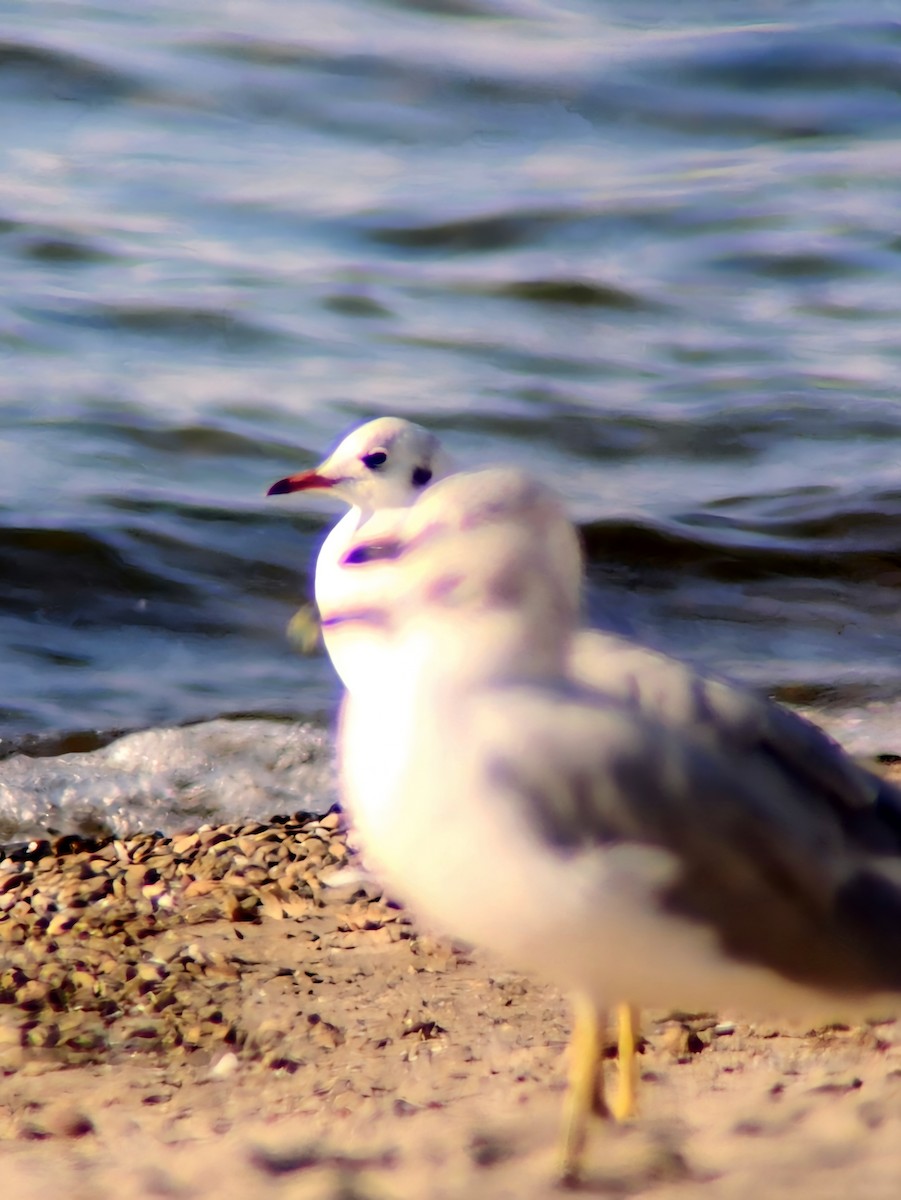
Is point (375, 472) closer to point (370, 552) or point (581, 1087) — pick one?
point (370, 552)

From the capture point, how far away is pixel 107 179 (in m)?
12.2

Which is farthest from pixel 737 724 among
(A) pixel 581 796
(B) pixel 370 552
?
(B) pixel 370 552

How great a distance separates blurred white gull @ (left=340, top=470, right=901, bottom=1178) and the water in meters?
0.73

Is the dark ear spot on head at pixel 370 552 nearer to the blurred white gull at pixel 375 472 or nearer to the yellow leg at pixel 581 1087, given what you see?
the yellow leg at pixel 581 1087

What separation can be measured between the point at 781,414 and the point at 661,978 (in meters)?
7.27

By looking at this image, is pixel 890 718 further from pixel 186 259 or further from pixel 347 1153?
pixel 186 259

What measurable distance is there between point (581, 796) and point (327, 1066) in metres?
1.24

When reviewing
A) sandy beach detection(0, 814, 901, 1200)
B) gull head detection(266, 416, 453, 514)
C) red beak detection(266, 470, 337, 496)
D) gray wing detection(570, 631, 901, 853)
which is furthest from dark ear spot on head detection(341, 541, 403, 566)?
red beak detection(266, 470, 337, 496)

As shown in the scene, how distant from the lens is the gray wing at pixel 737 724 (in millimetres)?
2586

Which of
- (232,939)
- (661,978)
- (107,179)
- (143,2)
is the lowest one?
(232,939)

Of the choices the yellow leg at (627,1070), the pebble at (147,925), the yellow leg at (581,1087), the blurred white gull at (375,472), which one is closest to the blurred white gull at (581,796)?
the yellow leg at (581,1087)

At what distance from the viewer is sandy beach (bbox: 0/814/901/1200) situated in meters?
2.87

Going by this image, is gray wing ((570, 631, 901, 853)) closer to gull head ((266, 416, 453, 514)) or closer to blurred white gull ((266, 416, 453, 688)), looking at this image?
blurred white gull ((266, 416, 453, 688))

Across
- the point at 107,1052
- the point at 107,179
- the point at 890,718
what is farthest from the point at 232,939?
the point at 107,179
